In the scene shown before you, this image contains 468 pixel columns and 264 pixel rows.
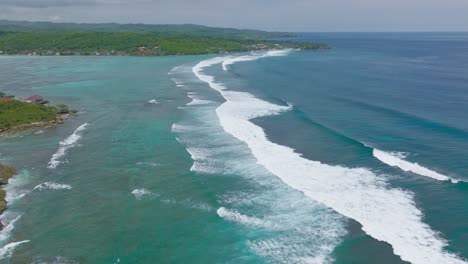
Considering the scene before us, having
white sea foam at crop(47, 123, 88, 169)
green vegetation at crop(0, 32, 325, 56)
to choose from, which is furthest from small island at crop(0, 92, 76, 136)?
green vegetation at crop(0, 32, 325, 56)

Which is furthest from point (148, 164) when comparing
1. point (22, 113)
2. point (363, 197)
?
point (22, 113)

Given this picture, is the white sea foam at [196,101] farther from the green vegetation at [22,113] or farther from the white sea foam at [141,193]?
the white sea foam at [141,193]

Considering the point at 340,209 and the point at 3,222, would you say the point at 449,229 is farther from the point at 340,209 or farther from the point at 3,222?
the point at 3,222

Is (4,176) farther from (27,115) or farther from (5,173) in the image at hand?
(27,115)

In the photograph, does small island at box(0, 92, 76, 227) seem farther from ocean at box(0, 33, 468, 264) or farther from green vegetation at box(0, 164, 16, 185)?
green vegetation at box(0, 164, 16, 185)

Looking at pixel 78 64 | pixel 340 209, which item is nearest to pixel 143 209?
pixel 340 209

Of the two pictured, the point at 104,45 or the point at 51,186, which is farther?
the point at 104,45
